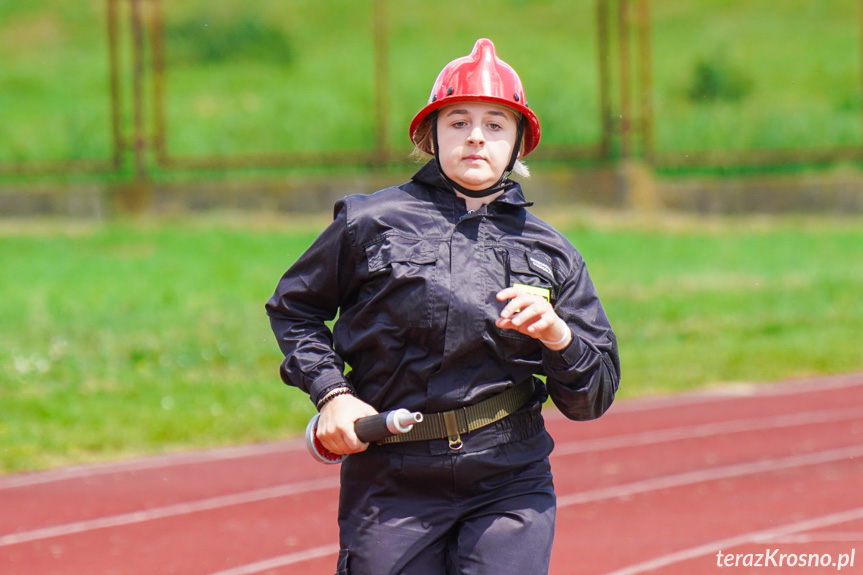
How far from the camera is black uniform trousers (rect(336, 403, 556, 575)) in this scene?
9.43 ft

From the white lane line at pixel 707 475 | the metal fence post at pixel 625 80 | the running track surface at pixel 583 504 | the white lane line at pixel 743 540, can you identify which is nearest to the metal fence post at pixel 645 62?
the metal fence post at pixel 625 80

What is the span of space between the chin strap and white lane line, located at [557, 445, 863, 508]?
3.56 meters

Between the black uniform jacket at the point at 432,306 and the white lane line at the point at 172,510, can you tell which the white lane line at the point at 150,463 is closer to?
the white lane line at the point at 172,510

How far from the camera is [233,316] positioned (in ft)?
39.4

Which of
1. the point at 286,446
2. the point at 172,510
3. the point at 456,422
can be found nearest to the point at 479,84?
the point at 456,422

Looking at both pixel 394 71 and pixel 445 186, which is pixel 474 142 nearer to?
pixel 445 186

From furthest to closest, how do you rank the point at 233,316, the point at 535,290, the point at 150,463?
1. the point at 233,316
2. the point at 150,463
3. the point at 535,290

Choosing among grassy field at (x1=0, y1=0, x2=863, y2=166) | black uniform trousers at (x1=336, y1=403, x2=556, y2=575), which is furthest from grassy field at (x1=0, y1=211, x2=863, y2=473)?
black uniform trousers at (x1=336, y1=403, x2=556, y2=575)

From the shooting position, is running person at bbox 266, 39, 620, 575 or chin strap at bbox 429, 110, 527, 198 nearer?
running person at bbox 266, 39, 620, 575

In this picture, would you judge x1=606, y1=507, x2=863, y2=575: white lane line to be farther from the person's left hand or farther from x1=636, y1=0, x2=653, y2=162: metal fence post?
x1=636, y1=0, x2=653, y2=162: metal fence post

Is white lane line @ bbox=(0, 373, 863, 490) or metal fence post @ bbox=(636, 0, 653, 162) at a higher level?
metal fence post @ bbox=(636, 0, 653, 162)

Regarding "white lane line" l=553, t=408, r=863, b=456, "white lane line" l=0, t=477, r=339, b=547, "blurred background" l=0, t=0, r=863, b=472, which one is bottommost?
"white lane line" l=553, t=408, r=863, b=456

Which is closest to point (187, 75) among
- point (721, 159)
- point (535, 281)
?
point (721, 159)

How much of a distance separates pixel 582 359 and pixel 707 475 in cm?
437
